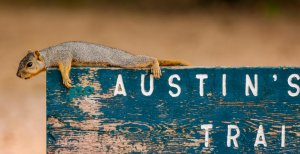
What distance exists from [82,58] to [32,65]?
0.77ft

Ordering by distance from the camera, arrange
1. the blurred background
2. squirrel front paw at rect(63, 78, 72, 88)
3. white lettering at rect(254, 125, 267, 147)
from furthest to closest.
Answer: the blurred background, white lettering at rect(254, 125, 267, 147), squirrel front paw at rect(63, 78, 72, 88)

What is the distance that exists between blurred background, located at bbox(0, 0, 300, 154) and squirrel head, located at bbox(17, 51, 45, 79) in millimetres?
4226

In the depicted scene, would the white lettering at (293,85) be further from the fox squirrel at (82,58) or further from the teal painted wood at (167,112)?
the fox squirrel at (82,58)

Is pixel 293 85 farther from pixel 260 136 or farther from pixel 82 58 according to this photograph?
pixel 82 58

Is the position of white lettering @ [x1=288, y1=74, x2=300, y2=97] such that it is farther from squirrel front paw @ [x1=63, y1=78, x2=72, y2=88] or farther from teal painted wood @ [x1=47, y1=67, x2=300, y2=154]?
Result: squirrel front paw @ [x1=63, y1=78, x2=72, y2=88]

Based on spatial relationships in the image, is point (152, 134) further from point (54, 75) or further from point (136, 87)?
point (54, 75)

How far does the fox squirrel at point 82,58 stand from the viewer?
3.43 meters

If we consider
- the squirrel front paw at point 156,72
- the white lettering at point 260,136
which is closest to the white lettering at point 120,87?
the squirrel front paw at point 156,72

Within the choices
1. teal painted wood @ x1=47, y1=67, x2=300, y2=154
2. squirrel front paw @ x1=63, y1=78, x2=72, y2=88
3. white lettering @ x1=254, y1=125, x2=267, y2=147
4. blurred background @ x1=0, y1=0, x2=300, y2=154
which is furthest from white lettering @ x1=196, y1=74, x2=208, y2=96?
blurred background @ x1=0, y1=0, x2=300, y2=154

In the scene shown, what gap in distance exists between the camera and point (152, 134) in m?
3.12

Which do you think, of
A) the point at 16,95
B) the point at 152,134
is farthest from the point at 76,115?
the point at 16,95

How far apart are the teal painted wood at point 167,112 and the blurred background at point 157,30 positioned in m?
4.71

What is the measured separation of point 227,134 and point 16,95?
5329 millimetres

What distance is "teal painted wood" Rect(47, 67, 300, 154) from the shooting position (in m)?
3.08
